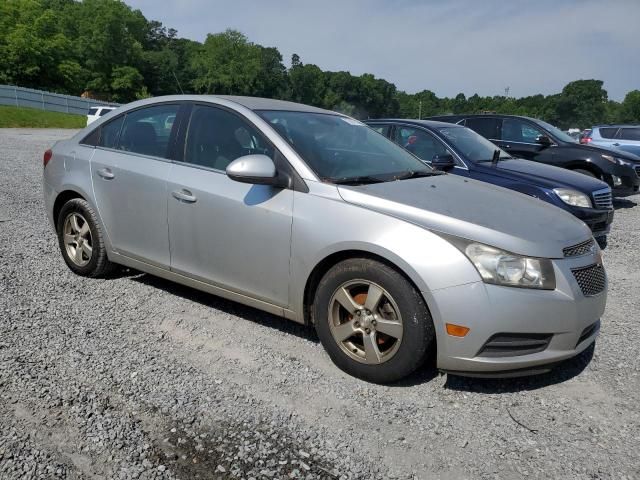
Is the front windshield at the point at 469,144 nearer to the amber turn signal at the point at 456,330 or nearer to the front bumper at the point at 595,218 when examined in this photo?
the front bumper at the point at 595,218

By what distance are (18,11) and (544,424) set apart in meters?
75.0

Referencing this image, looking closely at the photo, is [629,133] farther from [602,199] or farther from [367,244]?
[367,244]

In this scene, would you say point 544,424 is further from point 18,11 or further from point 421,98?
point 421,98

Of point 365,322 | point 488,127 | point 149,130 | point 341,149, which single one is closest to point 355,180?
point 341,149

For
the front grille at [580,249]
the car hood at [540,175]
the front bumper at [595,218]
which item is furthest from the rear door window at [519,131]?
the front grille at [580,249]

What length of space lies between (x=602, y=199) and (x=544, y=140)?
12.5ft

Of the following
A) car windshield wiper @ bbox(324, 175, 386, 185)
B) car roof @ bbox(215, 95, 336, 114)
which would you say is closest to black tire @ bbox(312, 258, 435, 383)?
car windshield wiper @ bbox(324, 175, 386, 185)

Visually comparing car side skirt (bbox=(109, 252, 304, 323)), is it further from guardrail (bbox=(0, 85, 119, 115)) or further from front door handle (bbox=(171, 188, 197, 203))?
guardrail (bbox=(0, 85, 119, 115))

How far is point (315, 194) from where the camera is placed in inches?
129

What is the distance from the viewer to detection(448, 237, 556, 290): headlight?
2777 millimetres

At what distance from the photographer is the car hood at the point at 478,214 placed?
2.88 meters

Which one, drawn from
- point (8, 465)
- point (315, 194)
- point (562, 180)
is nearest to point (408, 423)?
point (315, 194)

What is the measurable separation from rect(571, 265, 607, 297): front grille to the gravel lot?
0.61m

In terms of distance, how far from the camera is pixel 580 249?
3.14 meters
